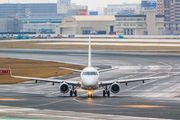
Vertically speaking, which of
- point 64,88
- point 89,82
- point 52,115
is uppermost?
point 89,82

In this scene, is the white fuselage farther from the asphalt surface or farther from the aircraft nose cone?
the asphalt surface

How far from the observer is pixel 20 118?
95.4 ft

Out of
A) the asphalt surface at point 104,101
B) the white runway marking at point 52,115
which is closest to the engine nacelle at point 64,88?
the asphalt surface at point 104,101

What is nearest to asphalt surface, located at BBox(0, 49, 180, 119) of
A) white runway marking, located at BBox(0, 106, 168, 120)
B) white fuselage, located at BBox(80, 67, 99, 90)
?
white runway marking, located at BBox(0, 106, 168, 120)

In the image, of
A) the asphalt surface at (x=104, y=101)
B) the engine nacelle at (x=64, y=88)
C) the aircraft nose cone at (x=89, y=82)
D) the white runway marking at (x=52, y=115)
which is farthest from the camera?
the engine nacelle at (x=64, y=88)

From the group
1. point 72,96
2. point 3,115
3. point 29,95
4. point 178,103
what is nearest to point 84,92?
point 72,96

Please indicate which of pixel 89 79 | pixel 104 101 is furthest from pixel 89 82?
pixel 104 101

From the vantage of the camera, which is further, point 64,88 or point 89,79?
point 64,88

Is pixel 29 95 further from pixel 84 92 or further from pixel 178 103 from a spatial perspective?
pixel 178 103

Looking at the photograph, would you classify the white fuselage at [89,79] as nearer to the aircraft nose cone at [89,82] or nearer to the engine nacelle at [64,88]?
the aircraft nose cone at [89,82]

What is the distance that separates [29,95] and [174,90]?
20831mm

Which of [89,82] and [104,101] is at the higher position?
[89,82]

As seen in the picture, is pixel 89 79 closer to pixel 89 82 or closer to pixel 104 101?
pixel 89 82

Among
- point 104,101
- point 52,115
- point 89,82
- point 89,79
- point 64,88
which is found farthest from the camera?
point 64,88
